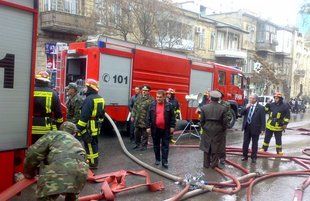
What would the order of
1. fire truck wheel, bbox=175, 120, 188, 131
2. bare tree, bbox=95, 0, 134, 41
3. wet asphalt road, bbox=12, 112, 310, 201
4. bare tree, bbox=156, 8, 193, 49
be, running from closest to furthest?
wet asphalt road, bbox=12, 112, 310, 201
fire truck wheel, bbox=175, 120, 188, 131
bare tree, bbox=95, 0, 134, 41
bare tree, bbox=156, 8, 193, 49

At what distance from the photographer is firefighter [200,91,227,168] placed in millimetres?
7840

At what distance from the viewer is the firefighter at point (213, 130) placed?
7840 mm

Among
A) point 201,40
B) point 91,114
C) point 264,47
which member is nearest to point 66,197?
point 91,114

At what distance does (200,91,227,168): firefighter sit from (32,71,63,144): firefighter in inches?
123

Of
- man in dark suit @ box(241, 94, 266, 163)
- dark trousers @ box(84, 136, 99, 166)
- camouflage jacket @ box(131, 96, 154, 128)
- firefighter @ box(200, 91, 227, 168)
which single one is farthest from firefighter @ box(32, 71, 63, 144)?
man in dark suit @ box(241, 94, 266, 163)

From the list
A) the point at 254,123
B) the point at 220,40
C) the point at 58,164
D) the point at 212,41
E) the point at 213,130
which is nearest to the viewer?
the point at 58,164

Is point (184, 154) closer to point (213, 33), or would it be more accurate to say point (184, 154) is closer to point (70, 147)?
point (70, 147)

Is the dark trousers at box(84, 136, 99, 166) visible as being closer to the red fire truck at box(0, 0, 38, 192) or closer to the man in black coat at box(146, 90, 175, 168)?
the man in black coat at box(146, 90, 175, 168)

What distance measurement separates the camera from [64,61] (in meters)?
11.2

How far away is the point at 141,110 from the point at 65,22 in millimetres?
13871

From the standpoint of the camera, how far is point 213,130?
786cm

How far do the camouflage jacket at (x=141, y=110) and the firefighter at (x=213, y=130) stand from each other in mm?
1895

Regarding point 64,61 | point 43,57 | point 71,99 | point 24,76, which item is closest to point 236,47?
point 43,57

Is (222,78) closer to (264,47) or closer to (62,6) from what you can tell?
(62,6)
